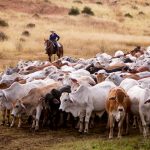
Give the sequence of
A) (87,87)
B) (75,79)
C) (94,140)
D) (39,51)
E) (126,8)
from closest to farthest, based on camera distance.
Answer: (94,140) < (87,87) < (75,79) < (39,51) < (126,8)

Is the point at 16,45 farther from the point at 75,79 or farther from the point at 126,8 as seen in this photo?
the point at 126,8

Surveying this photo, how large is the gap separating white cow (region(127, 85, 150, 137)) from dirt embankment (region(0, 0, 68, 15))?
43888mm

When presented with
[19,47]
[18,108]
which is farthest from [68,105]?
[19,47]

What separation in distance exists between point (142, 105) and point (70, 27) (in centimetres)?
3314

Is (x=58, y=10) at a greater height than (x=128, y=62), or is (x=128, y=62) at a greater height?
(x=58, y=10)

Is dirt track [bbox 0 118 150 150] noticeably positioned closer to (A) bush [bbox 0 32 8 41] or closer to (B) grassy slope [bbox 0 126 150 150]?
(B) grassy slope [bbox 0 126 150 150]

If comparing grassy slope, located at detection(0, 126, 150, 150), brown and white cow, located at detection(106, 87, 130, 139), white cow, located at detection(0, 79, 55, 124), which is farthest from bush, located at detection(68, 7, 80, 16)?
brown and white cow, located at detection(106, 87, 130, 139)

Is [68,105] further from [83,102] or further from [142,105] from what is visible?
[142,105]

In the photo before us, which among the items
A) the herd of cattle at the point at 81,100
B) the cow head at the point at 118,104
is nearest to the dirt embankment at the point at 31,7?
the herd of cattle at the point at 81,100

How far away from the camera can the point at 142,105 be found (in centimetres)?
1147

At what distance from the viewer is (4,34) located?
37.7 m

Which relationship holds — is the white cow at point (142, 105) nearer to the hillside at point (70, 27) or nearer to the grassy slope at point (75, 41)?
the grassy slope at point (75, 41)

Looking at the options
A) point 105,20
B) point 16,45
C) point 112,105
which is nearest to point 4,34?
point 16,45

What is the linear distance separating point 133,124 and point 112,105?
6.41 ft
